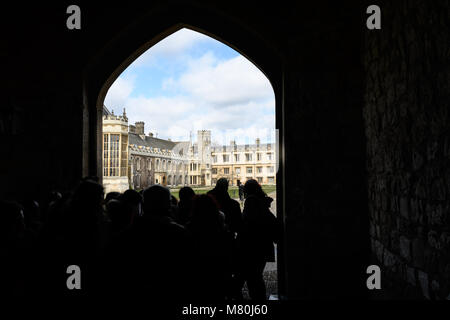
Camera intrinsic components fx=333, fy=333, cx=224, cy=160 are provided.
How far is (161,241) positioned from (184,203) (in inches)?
65.5

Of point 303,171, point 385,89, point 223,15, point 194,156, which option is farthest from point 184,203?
point 194,156

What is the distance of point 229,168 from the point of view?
59125 millimetres

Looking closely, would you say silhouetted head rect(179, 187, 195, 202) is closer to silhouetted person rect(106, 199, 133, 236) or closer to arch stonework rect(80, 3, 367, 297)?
silhouetted person rect(106, 199, 133, 236)

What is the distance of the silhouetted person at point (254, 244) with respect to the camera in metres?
3.04

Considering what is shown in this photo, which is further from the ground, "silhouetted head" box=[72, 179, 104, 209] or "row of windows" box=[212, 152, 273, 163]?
"row of windows" box=[212, 152, 273, 163]

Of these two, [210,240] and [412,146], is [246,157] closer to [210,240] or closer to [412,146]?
[210,240]

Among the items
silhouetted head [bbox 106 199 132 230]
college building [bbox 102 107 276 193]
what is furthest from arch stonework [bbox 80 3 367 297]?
college building [bbox 102 107 276 193]

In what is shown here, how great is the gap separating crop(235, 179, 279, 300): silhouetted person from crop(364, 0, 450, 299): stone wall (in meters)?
1.00

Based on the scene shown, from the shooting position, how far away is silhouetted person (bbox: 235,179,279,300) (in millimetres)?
3043

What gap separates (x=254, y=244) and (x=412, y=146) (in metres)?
1.56

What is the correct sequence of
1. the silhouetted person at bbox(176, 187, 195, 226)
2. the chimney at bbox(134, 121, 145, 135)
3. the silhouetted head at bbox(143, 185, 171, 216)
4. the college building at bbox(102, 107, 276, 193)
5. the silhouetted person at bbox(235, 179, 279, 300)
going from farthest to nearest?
the chimney at bbox(134, 121, 145, 135), the college building at bbox(102, 107, 276, 193), the silhouetted person at bbox(176, 187, 195, 226), the silhouetted person at bbox(235, 179, 279, 300), the silhouetted head at bbox(143, 185, 171, 216)

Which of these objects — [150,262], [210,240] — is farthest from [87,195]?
[210,240]

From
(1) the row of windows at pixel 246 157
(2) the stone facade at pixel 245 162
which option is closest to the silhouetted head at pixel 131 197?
(2) the stone facade at pixel 245 162
